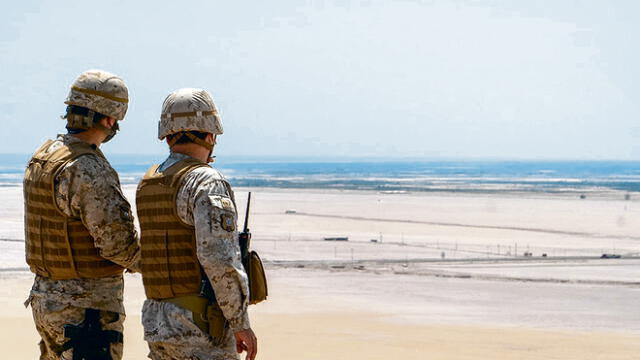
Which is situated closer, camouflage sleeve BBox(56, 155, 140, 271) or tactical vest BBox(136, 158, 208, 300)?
tactical vest BBox(136, 158, 208, 300)

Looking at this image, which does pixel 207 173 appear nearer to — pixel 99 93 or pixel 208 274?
pixel 208 274

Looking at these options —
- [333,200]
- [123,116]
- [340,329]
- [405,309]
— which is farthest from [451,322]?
[333,200]

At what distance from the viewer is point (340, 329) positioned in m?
18.5

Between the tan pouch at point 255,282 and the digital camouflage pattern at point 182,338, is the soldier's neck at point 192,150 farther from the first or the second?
the digital camouflage pattern at point 182,338

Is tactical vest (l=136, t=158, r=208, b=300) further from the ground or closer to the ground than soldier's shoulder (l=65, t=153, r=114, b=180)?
closer to the ground

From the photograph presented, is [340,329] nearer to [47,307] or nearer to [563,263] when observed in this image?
[47,307]

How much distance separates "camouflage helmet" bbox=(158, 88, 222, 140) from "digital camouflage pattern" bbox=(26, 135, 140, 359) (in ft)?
1.66

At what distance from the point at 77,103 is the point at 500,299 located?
22300mm

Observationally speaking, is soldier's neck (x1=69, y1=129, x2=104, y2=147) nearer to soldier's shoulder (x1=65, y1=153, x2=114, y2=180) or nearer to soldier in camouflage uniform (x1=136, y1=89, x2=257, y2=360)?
soldier's shoulder (x1=65, y1=153, x2=114, y2=180)

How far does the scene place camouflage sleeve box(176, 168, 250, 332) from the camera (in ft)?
15.3

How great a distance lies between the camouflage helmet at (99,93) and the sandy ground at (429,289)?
7604 millimetres

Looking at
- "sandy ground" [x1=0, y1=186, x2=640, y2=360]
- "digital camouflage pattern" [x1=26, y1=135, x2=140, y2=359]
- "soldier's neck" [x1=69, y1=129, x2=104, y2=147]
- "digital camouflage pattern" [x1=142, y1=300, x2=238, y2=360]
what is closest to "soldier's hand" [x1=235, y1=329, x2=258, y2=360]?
"digital camouflage pattern" [x1=142, y1=300, x2=238, y2=360]

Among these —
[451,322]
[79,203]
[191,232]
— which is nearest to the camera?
[191,232]

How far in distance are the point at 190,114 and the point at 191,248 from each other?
603 millimetres
